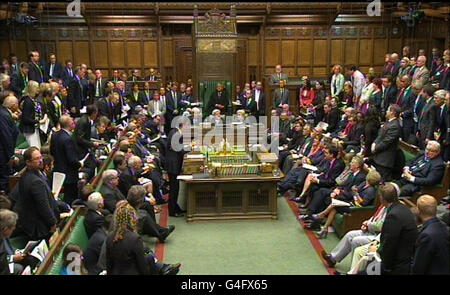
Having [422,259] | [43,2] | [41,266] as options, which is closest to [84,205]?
[41,266]

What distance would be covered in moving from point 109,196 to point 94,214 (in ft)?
2.52

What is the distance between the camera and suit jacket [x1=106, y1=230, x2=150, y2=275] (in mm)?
4359

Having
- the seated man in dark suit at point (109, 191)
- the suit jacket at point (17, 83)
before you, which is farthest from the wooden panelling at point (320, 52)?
the seated man in dark suit at point (109, 191)

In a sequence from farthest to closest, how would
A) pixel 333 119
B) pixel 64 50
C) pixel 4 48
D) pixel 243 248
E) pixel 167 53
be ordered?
pixel 167 53 → pixel 64 50 → pixel 4 48 → pixel 333 119 → pixel 243 248

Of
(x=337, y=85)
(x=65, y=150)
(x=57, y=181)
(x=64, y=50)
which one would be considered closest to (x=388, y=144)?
(x=65, y=150)

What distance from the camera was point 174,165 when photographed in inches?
343

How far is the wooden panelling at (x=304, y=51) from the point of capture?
55.4 ft

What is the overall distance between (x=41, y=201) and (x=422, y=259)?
11.9ft

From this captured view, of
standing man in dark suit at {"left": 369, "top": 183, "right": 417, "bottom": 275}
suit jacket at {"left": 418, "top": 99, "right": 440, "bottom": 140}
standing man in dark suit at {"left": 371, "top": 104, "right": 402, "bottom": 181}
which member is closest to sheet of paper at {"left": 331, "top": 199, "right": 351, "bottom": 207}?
standing man in dark suit at {"left": 371, "top": 104, "right": 402, "bottom": 181}

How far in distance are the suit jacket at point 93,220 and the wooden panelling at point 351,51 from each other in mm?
12827

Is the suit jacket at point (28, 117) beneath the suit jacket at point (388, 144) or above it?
above

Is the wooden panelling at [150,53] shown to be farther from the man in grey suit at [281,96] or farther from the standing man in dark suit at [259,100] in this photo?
the man in grey suit at [281,96]

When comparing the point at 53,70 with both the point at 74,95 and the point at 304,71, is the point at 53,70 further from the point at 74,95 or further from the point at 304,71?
the point at 304,71

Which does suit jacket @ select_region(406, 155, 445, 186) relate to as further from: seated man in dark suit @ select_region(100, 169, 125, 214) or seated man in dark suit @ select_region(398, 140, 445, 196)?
seated man in dark suit @ select_region(100, 169, 125, 214)
